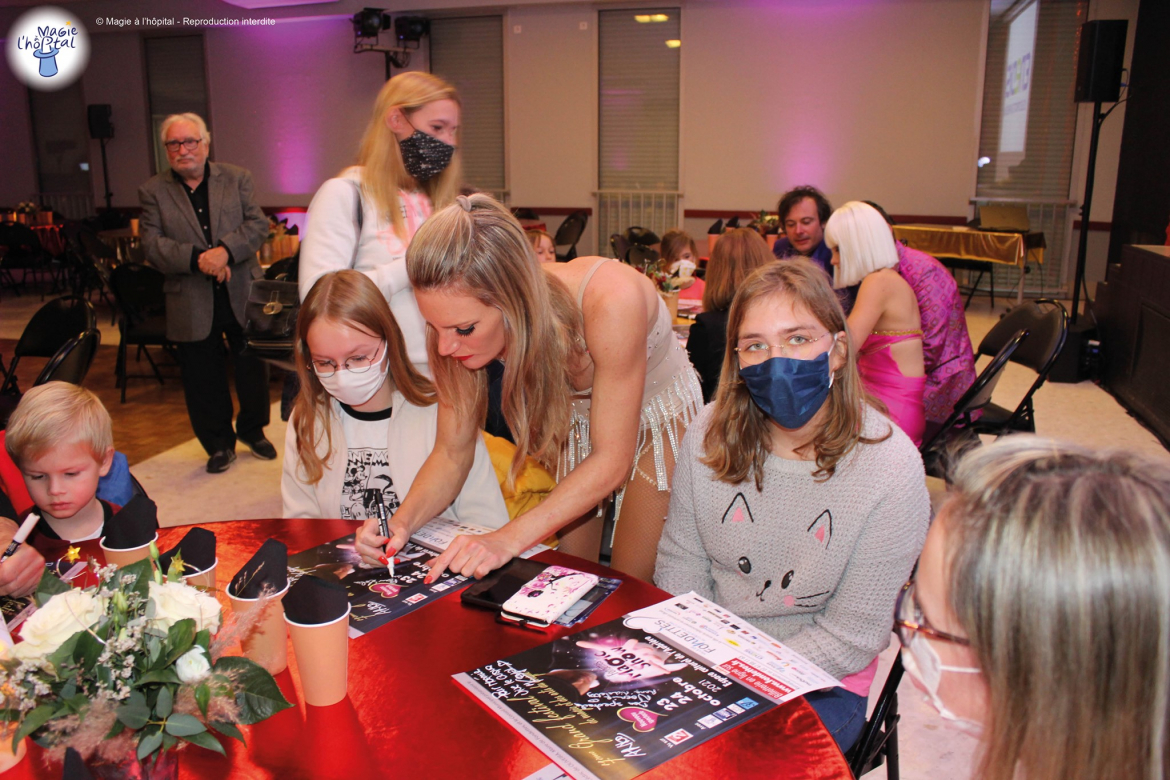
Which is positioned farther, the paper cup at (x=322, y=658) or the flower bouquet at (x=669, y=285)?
the flower bouquet at (x=669, y=285)

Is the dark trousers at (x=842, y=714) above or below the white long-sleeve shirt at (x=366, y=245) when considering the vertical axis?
below

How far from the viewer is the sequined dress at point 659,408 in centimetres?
209

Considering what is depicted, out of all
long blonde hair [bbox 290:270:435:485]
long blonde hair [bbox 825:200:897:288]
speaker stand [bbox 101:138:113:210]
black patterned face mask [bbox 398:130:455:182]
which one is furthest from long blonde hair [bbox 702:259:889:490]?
speaker stand [bbox 101:138:113:210]

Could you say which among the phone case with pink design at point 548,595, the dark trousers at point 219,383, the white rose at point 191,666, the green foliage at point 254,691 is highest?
the white rose at point 191,666

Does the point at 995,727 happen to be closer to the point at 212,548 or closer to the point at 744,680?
the point at 744,680

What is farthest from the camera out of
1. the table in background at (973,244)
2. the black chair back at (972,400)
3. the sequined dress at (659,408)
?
the table in background at (973,244)

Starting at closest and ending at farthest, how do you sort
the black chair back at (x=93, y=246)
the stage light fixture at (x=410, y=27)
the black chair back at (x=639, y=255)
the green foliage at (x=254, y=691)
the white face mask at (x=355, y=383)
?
the green foliage at (x=254, y=691), the white face mask at (x=355, y=383), the black chair back at (x=639, y=255), the black chair back at (x=93, y=246), the stage light fixture at (x=410, y=27)

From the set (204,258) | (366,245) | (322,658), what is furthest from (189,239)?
(322,658)

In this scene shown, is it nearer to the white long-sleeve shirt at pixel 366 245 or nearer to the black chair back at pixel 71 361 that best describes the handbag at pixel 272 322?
the black chair back at pixel 71 361

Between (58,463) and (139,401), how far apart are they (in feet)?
13.8

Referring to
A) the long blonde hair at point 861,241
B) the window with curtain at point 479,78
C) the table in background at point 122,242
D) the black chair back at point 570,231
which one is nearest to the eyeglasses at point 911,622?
the long blonde hair at point 861,241

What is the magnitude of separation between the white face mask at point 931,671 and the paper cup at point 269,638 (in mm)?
823

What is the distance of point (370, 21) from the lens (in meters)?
10.4

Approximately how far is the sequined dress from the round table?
85cm
